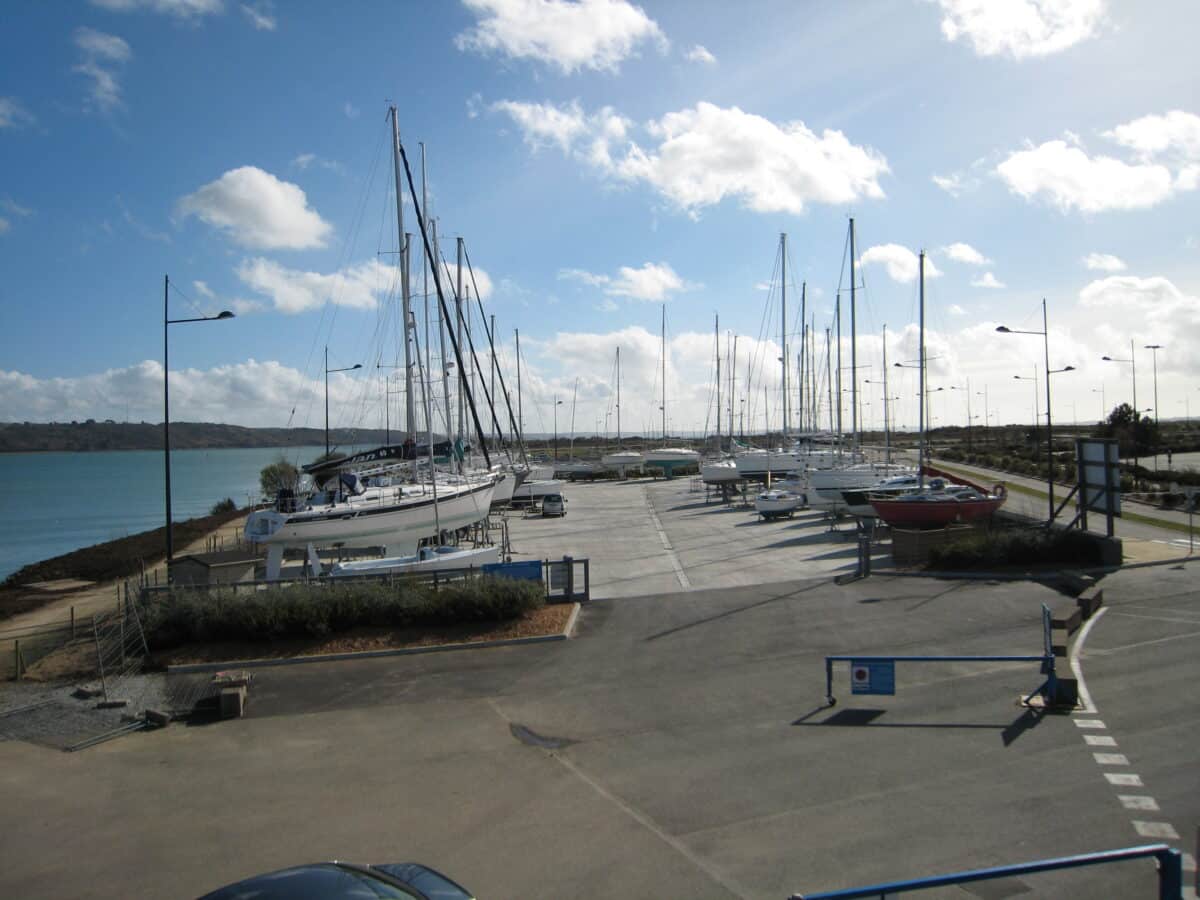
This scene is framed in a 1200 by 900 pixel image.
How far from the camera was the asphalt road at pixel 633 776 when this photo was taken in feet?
24.3

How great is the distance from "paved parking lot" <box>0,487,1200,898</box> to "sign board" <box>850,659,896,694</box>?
1.08ft

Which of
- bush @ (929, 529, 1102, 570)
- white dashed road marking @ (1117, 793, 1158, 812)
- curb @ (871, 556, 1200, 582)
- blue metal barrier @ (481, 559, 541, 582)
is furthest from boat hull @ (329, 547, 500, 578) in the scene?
white dashed road marking @ (1117, 793, 1158, 812)

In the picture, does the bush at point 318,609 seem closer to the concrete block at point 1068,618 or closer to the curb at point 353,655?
the curb at point 353,655

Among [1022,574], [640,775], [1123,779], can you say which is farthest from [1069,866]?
[1022,574]

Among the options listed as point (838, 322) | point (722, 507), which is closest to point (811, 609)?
point (722, 507)

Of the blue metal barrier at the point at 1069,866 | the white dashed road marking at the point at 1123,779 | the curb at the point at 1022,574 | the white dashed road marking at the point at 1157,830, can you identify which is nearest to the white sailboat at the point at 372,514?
the curb at the point at 1022,574

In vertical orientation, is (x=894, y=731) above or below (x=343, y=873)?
below

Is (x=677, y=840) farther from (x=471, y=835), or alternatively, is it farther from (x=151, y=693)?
(x=151, y=693)

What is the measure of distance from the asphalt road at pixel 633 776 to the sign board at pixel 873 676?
0.31 m

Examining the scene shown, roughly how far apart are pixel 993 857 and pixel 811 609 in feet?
37.2

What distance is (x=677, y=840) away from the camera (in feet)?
25.6

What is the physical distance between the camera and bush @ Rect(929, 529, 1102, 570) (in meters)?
21.9

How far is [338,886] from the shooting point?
4.86 metres

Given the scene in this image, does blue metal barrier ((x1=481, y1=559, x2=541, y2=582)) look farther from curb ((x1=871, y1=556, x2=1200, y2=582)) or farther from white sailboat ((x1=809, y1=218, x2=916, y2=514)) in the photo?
white sailboat ((x1=809, y1=218, x2=916, y2=514))
